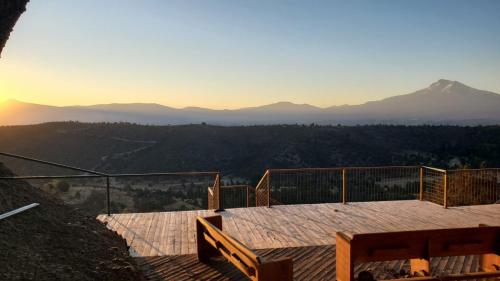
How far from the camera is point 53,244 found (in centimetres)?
502

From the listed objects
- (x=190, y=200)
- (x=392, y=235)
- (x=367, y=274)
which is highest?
(x=392, y=235)

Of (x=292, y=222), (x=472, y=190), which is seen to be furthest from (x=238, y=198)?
(x=292, y=222)

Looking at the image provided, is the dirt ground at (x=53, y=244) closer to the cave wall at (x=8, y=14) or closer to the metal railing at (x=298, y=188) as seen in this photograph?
the metal railing at (x=298, y=188)

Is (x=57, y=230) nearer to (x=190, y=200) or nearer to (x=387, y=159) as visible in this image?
(x=190, y=200)

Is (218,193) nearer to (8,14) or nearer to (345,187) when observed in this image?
(345,187)

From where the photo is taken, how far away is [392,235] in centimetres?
409

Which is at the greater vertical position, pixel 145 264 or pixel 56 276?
pixel 56 276

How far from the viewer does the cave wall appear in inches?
238

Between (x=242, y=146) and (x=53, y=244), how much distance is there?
48.0 m

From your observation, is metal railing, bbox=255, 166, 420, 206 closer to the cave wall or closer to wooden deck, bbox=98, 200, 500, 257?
wooden deck, bbox=98, 200, 500, 257

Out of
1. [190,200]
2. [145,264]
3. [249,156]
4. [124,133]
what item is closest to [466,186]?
[145,264]

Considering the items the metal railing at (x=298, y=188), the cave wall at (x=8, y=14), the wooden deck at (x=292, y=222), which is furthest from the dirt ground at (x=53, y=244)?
the cave wall at (x=8, y=14)

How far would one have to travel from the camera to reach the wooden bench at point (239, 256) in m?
4.42

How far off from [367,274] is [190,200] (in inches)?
1031
